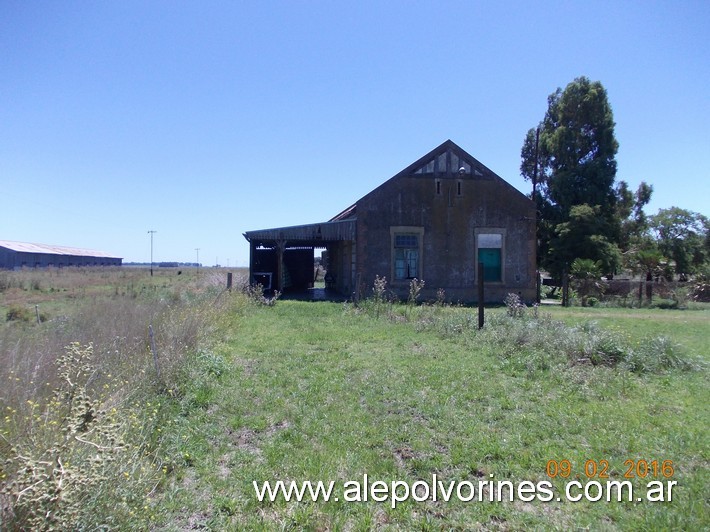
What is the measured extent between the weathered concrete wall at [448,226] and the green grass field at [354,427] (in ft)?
32.4

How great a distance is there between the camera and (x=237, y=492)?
12.0 feet

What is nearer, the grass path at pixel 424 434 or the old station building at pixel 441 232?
the grass path at pixel 424 434

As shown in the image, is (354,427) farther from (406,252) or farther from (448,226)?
(448,226)

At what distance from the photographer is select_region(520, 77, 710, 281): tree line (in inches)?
1033

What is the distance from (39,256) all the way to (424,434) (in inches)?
3071

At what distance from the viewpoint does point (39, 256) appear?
6725 centimetres

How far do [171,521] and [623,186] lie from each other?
3374 centimetres

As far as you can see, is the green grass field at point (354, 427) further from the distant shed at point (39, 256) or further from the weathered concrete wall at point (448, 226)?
the distant shed at point (39, 256)

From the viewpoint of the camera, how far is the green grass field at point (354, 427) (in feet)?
10.4

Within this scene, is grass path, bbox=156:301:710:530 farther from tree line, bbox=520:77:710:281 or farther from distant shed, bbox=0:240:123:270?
distant shed, bbox=0:240:123:270

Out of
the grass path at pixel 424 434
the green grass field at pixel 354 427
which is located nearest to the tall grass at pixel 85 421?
the green grass field at pixel 354 427

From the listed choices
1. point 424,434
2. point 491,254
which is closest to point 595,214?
point 491,254

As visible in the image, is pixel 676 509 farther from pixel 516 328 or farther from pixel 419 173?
pixel 419 173

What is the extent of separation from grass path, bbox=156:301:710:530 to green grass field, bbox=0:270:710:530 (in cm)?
A: 2
